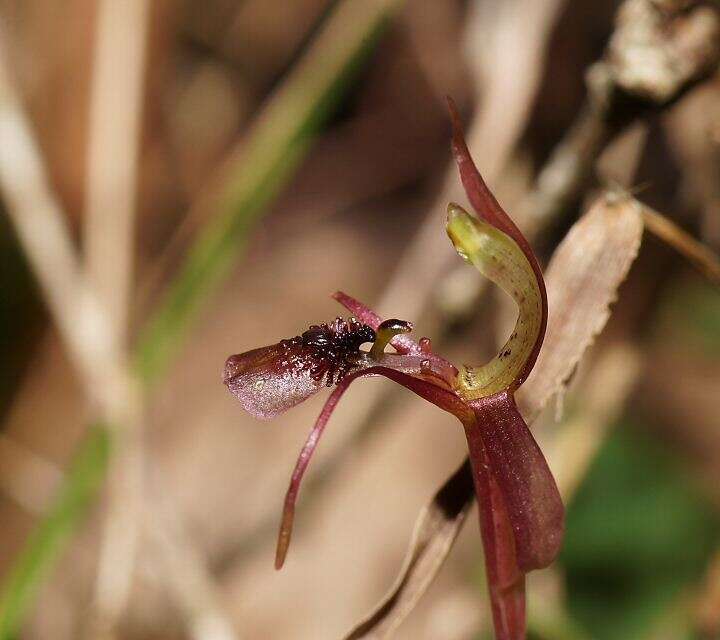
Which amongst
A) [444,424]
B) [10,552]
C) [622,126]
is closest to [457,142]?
[622,126]

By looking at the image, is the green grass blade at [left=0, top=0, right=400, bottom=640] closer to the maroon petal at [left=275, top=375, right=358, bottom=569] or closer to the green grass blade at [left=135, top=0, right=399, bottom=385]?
the green grass blade at [left=135, top=0, right=399, bottom=385]

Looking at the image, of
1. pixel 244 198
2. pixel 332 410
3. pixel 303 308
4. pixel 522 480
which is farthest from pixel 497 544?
pixel 303 308

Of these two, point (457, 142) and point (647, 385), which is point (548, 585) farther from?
point (457, 142)

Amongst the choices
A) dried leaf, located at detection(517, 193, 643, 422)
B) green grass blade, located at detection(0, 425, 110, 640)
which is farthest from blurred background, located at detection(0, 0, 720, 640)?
dried leaf, located at detection(517, 193, 643, 422)

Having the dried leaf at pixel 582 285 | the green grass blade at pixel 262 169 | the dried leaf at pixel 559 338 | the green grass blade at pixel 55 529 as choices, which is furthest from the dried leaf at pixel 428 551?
the green grass blade at pixel 262 169

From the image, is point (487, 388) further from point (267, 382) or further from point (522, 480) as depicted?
point (267, 382)
